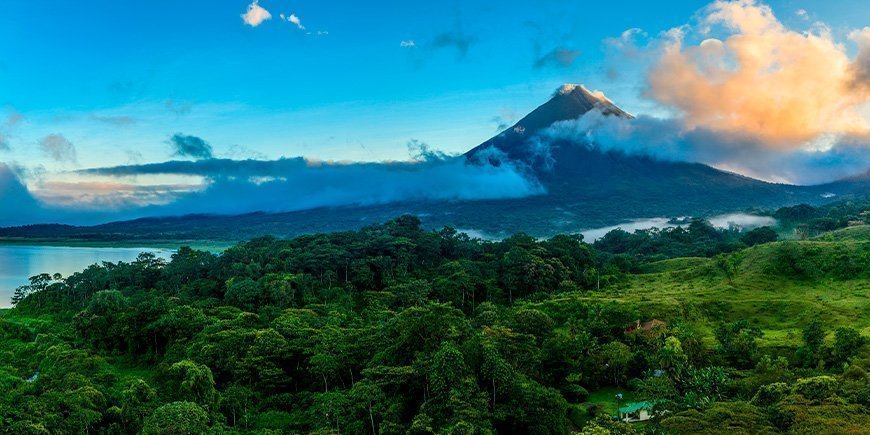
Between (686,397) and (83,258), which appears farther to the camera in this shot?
(83,258)

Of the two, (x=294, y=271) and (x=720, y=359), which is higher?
(x=294, y=271)

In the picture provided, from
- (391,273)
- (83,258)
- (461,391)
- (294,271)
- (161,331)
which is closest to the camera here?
(461,391)

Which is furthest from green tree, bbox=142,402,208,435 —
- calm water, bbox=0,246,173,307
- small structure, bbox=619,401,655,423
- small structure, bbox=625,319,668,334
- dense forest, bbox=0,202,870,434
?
calm water, bbox=0,246,173,307

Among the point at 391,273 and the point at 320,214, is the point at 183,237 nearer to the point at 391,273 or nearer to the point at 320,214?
the point at 320,214

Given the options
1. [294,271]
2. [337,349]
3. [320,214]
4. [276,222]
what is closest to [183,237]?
[276,222]

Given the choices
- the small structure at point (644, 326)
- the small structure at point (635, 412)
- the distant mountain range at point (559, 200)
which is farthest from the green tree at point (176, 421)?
the distant mountain range at point (559, 200)

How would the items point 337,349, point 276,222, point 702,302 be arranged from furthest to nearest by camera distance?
1. point 276,222
2. point 702,302
3. point 337,349
